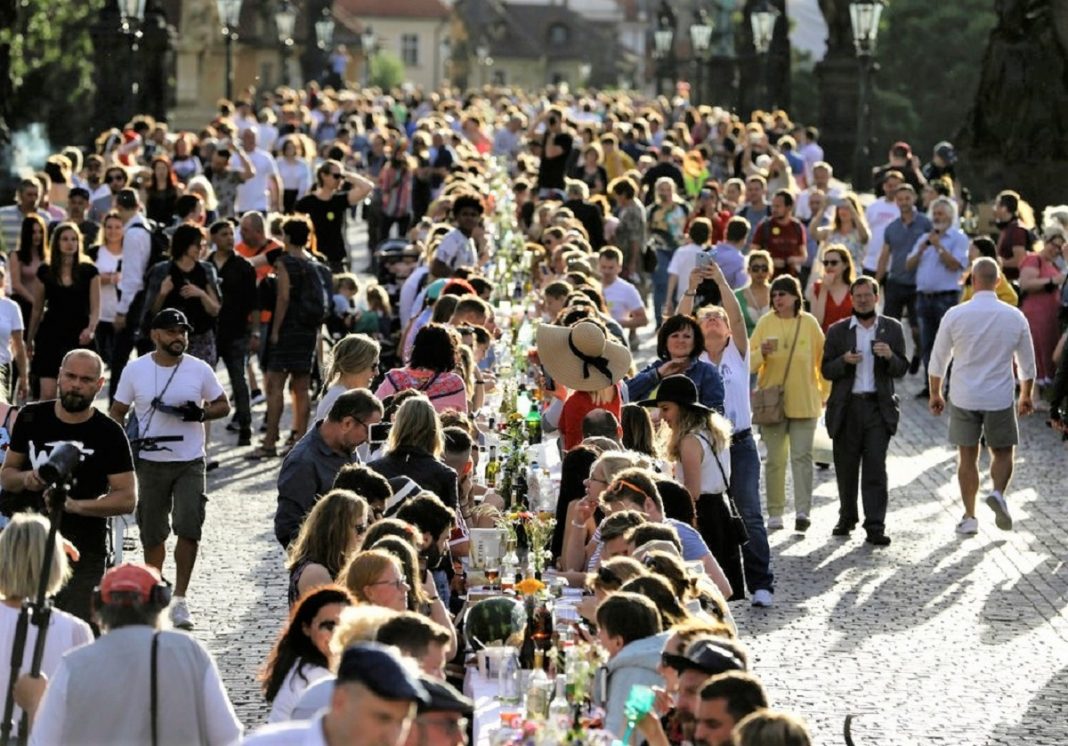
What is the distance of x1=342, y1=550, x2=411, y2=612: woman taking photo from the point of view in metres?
9.02

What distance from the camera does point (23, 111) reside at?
53.1 metres

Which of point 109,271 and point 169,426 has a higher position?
point 169,426

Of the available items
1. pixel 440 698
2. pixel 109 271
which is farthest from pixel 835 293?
pixel 440 698

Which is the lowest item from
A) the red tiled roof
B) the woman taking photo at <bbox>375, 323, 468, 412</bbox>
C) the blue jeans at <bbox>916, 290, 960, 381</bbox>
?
the red tiled roof

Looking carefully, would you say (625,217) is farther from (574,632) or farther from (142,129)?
(574,632)

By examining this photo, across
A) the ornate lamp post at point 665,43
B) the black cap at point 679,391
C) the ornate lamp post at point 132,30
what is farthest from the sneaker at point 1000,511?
the ornate lamp post at point 665,43

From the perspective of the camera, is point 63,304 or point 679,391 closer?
point 679,391

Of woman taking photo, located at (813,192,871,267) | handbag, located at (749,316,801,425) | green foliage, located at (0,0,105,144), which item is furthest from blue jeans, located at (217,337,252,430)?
green foliage, located at (0,0,105,144)

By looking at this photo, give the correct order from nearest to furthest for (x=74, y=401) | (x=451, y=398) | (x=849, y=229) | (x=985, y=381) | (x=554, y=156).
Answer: (x=74, y=401), (x=451, y=398), (x=985, y=381), (x=849, y=229), (x=554, y=156)

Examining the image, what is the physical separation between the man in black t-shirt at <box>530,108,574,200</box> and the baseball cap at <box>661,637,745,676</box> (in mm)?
22584

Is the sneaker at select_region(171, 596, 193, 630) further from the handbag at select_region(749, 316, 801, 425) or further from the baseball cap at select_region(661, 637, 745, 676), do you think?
the baseball cap at select_region(661, 637, 745, 676)

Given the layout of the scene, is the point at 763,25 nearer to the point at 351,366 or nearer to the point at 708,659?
the point at 351,366

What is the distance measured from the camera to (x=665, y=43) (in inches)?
2940

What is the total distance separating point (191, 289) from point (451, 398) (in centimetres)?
448
